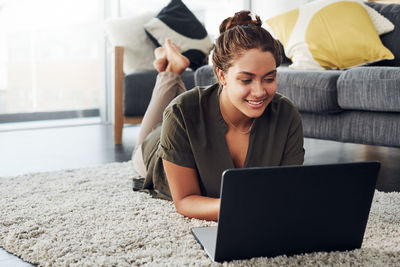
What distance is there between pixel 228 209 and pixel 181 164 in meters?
0.46

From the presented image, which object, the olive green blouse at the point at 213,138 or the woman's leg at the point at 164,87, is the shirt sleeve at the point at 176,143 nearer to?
the olive green blouse at the point at 213,138

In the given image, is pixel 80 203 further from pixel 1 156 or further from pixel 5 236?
pixel 1 156

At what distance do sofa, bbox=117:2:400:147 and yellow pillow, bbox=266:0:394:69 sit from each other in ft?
1.51

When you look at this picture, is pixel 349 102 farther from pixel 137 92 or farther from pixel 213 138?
pixel 137 92

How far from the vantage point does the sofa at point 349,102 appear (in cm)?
209

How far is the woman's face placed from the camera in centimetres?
129

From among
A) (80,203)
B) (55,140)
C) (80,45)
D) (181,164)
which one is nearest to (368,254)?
(181,164)

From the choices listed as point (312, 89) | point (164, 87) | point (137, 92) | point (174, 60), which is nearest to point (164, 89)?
point (164, 87)

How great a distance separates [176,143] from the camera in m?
1.47

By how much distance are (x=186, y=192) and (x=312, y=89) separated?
1.09 m

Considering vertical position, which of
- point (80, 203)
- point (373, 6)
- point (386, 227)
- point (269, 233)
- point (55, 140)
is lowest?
point (55, 140)

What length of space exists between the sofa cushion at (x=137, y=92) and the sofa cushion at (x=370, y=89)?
1.43 meters

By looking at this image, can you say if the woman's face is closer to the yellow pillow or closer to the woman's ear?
the woman's ear

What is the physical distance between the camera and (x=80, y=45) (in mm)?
4801
